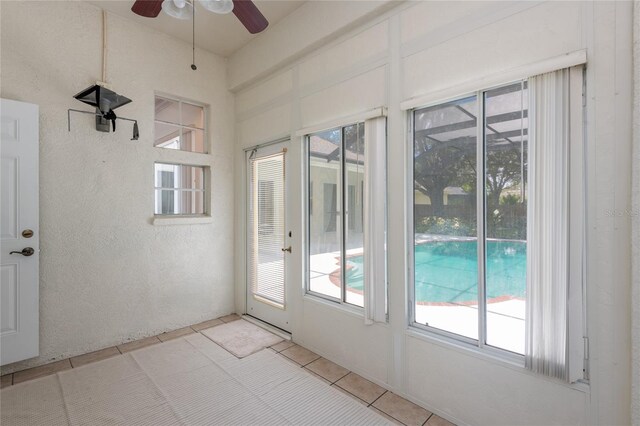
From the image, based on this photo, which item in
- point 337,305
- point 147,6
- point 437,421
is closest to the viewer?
point 147,6

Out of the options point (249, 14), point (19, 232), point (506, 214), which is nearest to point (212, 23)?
point (249, 14)

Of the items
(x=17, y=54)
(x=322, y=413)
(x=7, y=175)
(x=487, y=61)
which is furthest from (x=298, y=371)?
(x=17, y=54)

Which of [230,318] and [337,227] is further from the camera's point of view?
[230,318]

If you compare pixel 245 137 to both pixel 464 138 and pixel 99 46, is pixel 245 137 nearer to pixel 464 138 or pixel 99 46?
pixel 99 46

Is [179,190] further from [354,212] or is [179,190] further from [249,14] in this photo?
[249,14]

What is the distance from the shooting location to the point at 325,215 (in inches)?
115

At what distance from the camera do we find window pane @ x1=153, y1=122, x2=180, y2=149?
3438 millimetres

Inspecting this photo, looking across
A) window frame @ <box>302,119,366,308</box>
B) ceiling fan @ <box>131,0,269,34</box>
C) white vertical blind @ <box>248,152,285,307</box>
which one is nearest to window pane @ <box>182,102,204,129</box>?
white vertical blind @ <box>248,152,285,307</box>

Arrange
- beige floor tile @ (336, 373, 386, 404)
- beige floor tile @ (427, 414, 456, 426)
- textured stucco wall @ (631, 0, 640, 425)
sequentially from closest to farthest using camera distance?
textured stucco wall @ (631, 0, 640, 425), beige floor tile @ (427, 414, 456, 426), beige floor tile @ (336, 373, 386, 404)

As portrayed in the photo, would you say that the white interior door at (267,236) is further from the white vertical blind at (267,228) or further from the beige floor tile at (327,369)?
the beige floor tile at (327,369)

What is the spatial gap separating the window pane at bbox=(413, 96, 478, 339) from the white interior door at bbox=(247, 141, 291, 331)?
1.54 metres

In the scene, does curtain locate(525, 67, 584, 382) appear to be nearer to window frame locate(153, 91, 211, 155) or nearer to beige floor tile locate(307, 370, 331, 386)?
beige floor tile locate(307, 370, 331, 386)

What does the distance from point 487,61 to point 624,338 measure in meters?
1.62

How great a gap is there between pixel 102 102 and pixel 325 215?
2.16 metres
